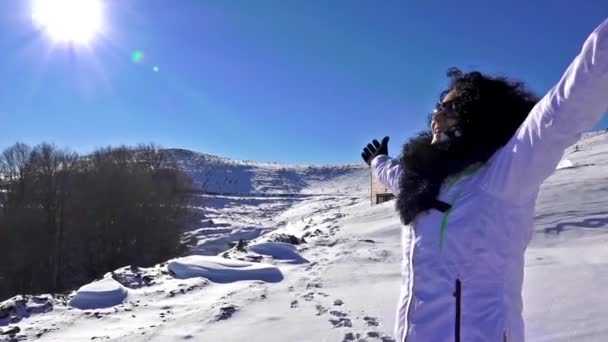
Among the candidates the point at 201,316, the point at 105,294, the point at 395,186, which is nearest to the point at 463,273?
the point at 395,186

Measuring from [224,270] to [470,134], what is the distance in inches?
237

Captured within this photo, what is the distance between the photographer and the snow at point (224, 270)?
6770mm

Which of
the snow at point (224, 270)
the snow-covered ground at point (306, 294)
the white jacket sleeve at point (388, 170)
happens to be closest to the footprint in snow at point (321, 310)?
the snow-covered ground at point (306, 294)

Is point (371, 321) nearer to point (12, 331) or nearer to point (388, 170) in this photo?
point (388, 170)

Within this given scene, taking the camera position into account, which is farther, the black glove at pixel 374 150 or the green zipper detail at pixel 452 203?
the black glove at pixel 374 150

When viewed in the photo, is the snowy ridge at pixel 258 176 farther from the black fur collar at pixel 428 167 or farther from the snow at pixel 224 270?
the black fur collar at pixel 428 167

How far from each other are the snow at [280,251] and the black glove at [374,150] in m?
5.59

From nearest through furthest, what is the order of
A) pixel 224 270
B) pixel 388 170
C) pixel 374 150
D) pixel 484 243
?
pixel 484 243 < pixel 388 170 < pixel 374 150 < pixel 224 270

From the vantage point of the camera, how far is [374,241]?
939cm

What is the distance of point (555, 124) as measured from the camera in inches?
47.4

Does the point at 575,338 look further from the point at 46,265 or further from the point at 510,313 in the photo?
the point at 46,265

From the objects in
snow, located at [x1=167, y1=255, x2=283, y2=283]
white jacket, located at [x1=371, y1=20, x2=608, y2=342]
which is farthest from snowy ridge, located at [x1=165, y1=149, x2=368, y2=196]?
white jacket, located at [x1=371, y1=20, x2=608, y2=342]

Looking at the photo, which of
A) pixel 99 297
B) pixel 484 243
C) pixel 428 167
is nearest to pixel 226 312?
pixel 99 297

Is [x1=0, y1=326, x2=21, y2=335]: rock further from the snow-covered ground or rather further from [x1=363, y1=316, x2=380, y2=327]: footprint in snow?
[x1=363, y1=316, x2=380, y2=327]: footprint in snow
